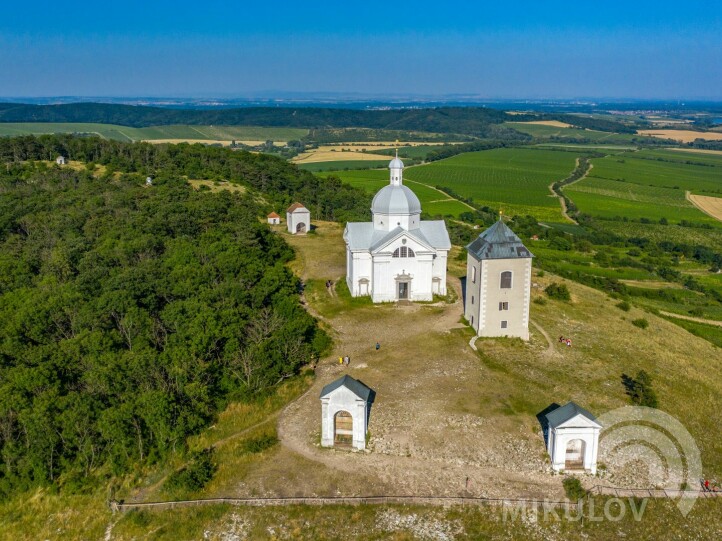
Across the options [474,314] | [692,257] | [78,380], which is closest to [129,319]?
[78,380]

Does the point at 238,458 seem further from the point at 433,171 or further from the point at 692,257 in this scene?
the point at 433,171

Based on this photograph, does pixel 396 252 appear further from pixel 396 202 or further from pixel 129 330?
pixel 129 330

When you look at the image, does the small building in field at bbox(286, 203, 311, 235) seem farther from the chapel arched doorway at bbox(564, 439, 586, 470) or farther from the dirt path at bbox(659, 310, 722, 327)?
the chapel arched doorway at bbox(564, 439, 586, 470)

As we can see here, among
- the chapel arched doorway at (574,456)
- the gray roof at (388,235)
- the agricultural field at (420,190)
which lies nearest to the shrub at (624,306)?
the gray roof at (388,235)

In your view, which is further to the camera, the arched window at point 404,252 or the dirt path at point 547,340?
the arched window at point 404,252

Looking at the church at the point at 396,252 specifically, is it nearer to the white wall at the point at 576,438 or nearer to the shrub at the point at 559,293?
the shrub at the point at 559,293

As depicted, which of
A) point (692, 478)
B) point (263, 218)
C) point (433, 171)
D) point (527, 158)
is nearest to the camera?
point (692, 478)
